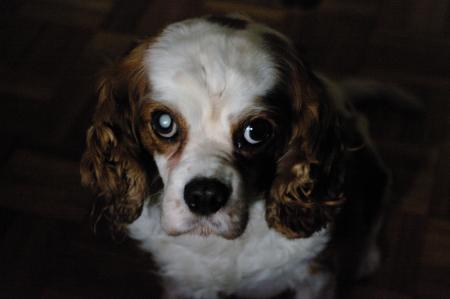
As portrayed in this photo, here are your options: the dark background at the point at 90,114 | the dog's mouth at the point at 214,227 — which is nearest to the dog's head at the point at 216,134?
the dog's mouth at the point at 214,227

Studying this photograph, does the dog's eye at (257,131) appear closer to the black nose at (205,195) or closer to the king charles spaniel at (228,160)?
the king charles spaniel at (228,160)

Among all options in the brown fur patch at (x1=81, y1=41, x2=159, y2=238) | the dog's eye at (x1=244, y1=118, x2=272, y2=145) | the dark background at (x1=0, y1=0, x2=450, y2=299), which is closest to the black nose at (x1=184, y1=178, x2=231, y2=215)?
the dog's eye at (x1=244, y1=118, x2=272, y2=145)

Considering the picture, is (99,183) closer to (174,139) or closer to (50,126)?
(174,139)

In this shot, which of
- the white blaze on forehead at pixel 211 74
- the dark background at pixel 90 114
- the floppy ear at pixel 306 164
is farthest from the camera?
the dark background at pixel 90 114

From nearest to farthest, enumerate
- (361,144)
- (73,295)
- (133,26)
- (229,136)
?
(229,136) → (361,144) → (73,295) → (133,26)

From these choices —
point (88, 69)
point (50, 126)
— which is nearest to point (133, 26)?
point (88, 69)

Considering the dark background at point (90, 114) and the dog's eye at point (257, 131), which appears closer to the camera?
the dog's eye at point (257, 131)

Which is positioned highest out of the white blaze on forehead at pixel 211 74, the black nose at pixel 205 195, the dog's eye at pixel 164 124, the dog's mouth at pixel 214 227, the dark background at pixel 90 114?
the white blaze on forehead at pixel 211 74

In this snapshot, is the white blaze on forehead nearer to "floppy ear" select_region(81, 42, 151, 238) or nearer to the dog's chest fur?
"floppy ear" select_region(81, 42, 151, 238)
